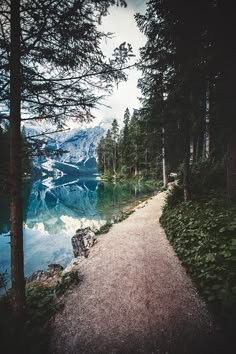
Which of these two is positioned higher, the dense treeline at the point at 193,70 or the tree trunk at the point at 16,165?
the dense treeline at the point at 193,70

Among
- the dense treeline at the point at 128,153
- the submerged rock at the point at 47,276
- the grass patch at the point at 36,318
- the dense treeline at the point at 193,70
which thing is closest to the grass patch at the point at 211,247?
the dense treeline at the point at 193,70

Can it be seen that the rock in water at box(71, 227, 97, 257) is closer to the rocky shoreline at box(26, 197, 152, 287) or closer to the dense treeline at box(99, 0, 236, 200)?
the rocky shoreline at box(26, 197, 152, 287)

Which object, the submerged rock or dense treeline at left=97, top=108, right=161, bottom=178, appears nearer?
the submerged rock

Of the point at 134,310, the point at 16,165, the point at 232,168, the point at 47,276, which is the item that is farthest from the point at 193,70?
the point at 47,276

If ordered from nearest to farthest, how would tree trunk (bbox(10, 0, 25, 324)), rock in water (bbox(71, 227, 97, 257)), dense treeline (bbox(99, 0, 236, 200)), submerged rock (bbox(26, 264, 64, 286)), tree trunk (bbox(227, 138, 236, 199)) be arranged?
tree trunk (bbox(10, 0, 25, 324)), dense treeline (bbox(99, 0, 236, 200)), tree trunk (bbox(227, 138, 236, 199)), submerged rock (bbox(26, 264, 64, 286)), rock in water (bbox(71, 227, 97, 257))

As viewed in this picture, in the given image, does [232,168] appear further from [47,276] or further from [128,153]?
[128,153]

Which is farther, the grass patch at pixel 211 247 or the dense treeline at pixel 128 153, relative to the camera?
the dense treeline at pixel 128 153

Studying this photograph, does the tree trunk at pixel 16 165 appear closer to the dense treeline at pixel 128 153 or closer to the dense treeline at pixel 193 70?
the dense treeline at pixel 193 70

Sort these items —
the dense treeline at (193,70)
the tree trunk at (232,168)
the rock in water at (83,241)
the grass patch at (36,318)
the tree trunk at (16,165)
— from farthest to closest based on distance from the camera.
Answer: the rock in water at (83,241)
the tree trunk at (232,168)
the dense treeline at (193,70)
the tree trunk at (16,165)
the grass patch at (36,318)

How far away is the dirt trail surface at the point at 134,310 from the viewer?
166 inches

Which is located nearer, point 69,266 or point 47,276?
point 69,266

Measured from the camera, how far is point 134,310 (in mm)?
5137

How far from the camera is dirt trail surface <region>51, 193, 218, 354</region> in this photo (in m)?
4.21

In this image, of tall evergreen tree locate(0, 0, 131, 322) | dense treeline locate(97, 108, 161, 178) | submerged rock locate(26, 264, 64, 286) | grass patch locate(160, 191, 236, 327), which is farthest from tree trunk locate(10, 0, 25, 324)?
dense treeline locate(97, 108, 161, 178)
